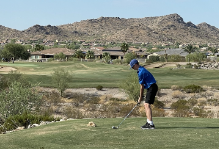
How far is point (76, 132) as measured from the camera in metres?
10.5

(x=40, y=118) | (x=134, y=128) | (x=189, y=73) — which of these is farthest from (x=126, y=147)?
(x=189, y=73)

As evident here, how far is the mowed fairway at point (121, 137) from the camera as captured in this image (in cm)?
863

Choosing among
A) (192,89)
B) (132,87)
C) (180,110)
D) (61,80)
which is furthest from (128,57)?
(180,110)

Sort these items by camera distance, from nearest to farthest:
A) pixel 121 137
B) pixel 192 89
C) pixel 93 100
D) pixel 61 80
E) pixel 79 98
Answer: pixel 121 137 < pixel 93 100 < pixel 79 98 < pixel 61 80 < pixel 192 89

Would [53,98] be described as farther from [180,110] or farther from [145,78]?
[145,78]

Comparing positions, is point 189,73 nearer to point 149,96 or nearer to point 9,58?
point 149,96

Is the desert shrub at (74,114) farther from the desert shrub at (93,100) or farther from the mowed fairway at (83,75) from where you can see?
the desert shrub at (93,100)

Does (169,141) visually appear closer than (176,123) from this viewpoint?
Yes

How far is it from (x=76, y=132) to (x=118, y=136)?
4.62ft

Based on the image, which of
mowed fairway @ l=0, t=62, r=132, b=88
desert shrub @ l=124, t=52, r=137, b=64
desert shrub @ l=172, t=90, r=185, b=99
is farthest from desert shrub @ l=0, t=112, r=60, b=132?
desert shrub @ l=124, t=52, r=137, b=64

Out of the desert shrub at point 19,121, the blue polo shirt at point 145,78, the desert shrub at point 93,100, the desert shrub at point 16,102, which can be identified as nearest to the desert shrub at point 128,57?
the desert shrub at point 93,100

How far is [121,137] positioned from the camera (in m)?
9.70

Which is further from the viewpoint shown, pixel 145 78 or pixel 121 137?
pixel 145 78

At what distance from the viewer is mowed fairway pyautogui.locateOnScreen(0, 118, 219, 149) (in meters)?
8.63
